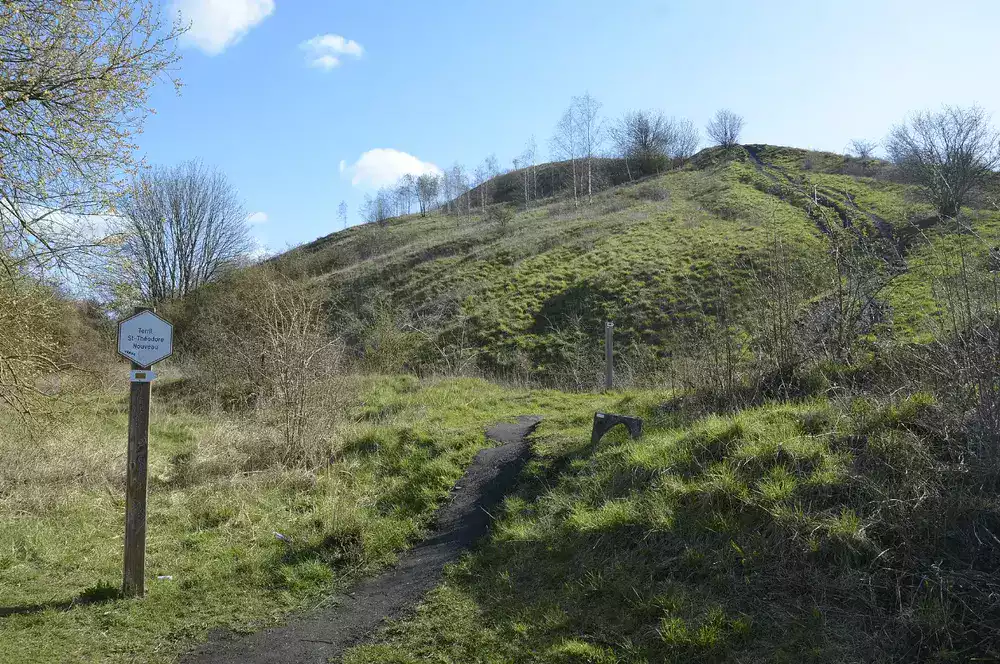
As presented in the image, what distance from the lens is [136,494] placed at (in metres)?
5.25

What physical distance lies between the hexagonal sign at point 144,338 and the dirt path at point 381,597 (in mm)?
2568

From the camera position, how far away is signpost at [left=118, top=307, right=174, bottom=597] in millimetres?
5184

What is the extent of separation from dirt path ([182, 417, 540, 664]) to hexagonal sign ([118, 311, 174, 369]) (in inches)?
101

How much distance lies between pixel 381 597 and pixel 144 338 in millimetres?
3265

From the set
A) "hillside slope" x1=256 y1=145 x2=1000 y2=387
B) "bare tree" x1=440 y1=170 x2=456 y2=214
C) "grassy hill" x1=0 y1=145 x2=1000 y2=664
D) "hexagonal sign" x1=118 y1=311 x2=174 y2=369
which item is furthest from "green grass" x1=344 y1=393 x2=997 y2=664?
"bare tree" x1=440 y1=170 x2=456 y2=214

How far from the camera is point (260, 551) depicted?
6.03m

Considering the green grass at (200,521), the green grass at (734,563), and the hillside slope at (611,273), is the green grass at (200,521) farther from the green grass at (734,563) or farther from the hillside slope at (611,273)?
the hillside slope at (611,273)

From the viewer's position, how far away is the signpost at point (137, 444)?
204 inches

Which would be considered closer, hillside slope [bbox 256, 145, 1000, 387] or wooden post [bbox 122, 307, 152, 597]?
wooden post [bbox 122, 307, 152, 597]

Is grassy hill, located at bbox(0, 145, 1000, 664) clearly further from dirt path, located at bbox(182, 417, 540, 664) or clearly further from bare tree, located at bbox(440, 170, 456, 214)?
bare tree, located at bbox(440, 170, 456, 214)

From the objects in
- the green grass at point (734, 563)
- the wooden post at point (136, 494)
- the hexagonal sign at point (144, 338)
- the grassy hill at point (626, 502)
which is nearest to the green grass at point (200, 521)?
the grassy hill at point (626, 502)

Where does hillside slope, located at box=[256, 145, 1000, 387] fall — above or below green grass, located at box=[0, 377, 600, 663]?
above

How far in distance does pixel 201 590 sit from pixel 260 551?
29.0 inches

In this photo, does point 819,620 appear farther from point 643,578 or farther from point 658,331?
point 658,331
